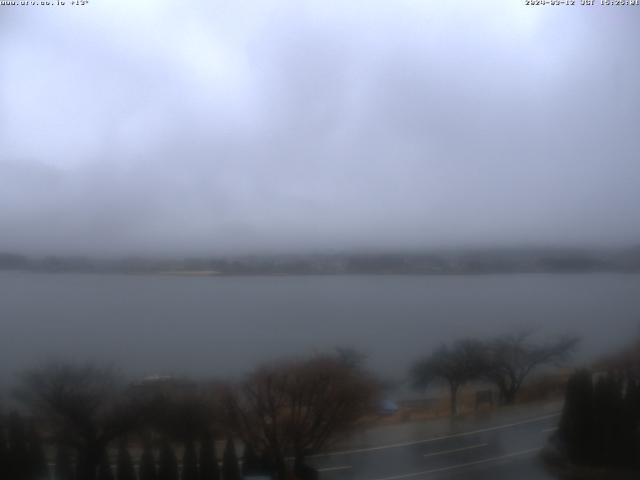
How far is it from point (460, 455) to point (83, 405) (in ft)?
3.45

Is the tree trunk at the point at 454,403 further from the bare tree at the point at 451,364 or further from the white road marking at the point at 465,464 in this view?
the white road marking at the point at 465,464

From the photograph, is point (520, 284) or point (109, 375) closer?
point (109, 375)

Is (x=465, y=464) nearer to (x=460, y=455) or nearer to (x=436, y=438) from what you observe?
(x=460, y=455)

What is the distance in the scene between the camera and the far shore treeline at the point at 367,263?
1.72 m

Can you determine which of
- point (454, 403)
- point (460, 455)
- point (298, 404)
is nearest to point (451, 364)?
point (454, 403)

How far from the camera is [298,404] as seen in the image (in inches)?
71.0

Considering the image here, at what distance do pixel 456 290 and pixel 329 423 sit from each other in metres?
0.50

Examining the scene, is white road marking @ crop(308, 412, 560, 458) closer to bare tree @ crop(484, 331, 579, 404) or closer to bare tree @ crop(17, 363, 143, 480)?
bare tree @ crop(484, 331, 579, 404)

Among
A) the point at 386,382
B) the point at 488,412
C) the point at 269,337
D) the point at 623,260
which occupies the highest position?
the point at 623,260

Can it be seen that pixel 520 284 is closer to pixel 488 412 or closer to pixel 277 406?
pixel 488 412

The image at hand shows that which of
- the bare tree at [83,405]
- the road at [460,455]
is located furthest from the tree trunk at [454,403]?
the bare tree at [83,405]

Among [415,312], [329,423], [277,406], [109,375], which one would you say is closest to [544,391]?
[415,312]

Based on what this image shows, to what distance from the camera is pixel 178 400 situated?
1.75 m

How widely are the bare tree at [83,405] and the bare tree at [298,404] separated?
0.30 m
